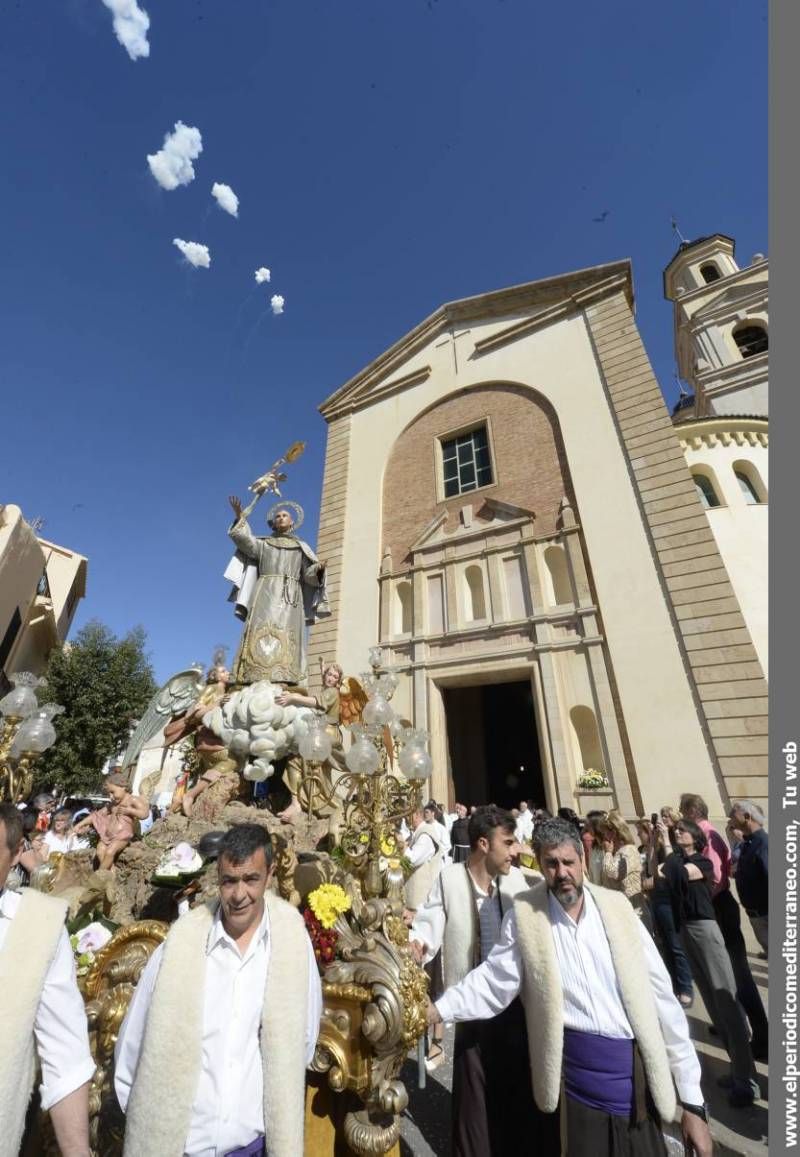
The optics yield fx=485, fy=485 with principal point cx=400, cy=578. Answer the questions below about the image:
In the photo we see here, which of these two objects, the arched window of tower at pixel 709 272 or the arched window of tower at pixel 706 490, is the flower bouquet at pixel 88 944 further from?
the arched window of tower at pixel 709 272

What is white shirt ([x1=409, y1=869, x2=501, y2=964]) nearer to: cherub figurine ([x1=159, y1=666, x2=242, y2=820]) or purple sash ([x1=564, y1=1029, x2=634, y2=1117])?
purple sash ([x1=564, y1=1029, x2=634, y2=1117])

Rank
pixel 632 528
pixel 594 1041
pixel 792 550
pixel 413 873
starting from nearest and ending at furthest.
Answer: pixel 594 1041
pixel 792 550
pixel 413 873
pixel 632 528

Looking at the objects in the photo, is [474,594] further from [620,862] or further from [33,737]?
[33,737]

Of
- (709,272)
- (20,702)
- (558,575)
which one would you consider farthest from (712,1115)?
(709,272)

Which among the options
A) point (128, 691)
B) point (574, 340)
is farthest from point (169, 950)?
point (128, 691)

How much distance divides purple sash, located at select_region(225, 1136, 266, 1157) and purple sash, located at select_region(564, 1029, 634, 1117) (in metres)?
1.32

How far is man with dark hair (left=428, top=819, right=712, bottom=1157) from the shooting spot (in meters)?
2.02

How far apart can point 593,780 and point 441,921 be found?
7729 mm

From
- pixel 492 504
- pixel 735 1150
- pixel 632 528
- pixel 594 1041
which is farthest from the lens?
pixel 492 504

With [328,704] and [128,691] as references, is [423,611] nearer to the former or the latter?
[328,704]

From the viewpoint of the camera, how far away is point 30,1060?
1.59 meters

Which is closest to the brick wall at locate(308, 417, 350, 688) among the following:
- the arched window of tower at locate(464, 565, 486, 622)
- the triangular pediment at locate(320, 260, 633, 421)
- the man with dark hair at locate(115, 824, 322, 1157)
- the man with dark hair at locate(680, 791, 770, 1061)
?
the triangular pediment at locate(320, 260, 633, 421)

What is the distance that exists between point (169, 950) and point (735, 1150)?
3.52 metres

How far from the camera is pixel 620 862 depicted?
530 centimetres
